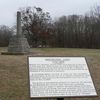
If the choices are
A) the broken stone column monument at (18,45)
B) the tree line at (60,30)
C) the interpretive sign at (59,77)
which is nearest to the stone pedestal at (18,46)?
the broken stone column monument at (18,45)

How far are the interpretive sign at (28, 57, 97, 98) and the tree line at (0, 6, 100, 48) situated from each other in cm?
5206

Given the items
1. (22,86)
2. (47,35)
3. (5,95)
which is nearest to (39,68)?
(5,95)

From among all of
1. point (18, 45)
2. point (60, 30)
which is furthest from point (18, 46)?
point (60, 30)

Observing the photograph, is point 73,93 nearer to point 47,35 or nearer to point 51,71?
point 51,71

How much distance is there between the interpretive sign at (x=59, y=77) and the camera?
580 centimetres

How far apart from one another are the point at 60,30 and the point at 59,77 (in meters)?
59.3

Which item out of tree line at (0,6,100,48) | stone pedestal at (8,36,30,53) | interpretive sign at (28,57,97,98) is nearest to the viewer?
interpretive sign at (28,57,97,98)

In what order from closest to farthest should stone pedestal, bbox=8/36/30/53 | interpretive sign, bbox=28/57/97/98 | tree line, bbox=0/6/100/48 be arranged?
interpretive sign, bbox=28/57/97/98 < stone pedestal, bbox=8/36/30/53 < tree line, bbox=0/6/100/48

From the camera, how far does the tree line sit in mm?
59562

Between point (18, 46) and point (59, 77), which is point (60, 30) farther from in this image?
point (59, 77)

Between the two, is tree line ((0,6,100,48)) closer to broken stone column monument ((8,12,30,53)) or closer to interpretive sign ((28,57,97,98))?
broken stone column monument ((8,12,30,53))

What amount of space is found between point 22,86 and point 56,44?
53.5 m

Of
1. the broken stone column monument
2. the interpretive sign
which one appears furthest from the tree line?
the interpretive sign

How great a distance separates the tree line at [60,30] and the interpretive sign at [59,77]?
5206cm
